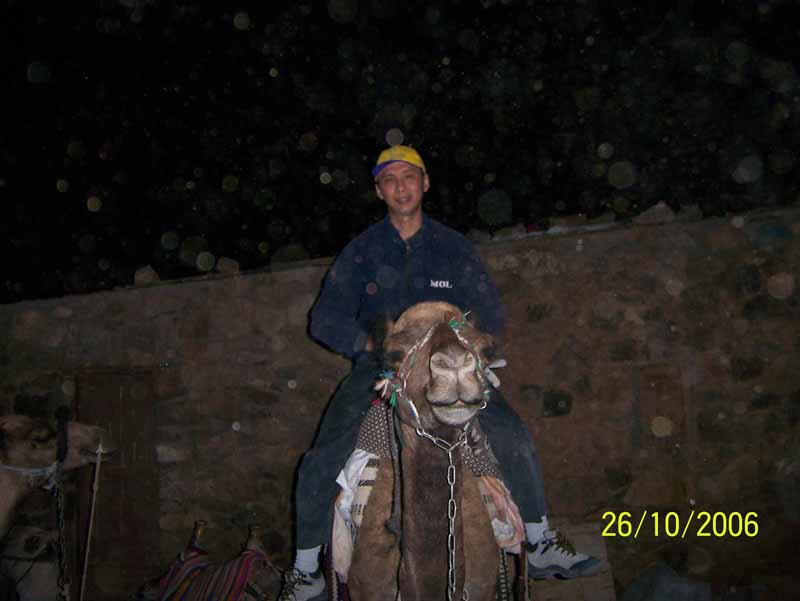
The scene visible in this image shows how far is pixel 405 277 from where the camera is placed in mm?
3250

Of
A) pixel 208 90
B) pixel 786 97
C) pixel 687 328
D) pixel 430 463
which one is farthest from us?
pixel 208 90

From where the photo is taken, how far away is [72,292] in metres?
6.54

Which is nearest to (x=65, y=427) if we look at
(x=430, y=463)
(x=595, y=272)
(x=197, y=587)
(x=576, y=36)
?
(x=197, y=587)

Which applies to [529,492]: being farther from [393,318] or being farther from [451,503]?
[393,318]

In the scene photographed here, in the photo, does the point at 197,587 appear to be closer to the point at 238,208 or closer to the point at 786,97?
the point at 238,208

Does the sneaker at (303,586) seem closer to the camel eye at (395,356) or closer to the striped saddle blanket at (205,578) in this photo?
the striped saddle blanket at (205,578)

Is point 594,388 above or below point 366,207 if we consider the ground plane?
below

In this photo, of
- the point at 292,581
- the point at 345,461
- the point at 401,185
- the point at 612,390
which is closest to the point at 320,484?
the point at 345,461

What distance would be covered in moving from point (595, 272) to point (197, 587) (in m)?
4.67

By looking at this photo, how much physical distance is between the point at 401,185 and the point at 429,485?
2057 millimetres

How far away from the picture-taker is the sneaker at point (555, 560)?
2.85 meters

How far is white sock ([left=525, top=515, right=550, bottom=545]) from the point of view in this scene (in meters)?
2.86

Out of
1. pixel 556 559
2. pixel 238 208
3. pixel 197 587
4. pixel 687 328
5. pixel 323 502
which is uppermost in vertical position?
pixel 238 208
